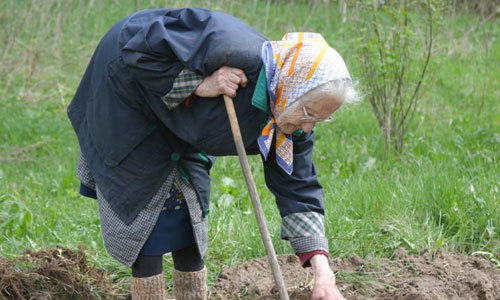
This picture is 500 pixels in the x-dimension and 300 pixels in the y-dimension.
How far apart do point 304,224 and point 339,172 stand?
2402mm

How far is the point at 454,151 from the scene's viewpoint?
5188 mm

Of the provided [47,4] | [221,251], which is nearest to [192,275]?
[221,251]

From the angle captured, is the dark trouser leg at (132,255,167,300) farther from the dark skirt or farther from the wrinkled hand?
the wrinkled hand

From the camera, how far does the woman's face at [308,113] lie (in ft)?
7.23

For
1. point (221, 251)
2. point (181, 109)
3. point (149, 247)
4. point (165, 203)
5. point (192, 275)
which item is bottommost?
point (221, 251)

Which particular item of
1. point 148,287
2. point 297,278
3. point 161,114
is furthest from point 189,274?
point 161,114

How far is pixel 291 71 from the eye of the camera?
7.25ft

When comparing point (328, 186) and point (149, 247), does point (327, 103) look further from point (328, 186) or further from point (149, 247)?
point (328, 186)

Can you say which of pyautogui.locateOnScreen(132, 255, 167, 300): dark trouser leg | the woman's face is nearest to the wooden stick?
the woman's face

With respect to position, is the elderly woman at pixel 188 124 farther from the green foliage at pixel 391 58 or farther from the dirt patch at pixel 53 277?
the green foliage at pixel 391 58

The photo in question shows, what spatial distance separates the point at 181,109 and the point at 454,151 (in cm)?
334

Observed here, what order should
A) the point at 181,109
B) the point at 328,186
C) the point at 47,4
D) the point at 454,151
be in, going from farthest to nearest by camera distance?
the point at 47,4, the point at 454,151, the point at 328,186, the point at 181,109

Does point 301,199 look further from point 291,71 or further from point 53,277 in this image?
point 53,277

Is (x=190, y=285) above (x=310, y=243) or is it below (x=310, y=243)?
below
